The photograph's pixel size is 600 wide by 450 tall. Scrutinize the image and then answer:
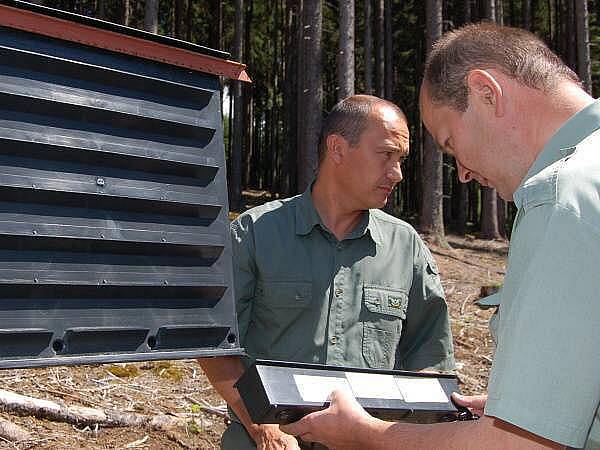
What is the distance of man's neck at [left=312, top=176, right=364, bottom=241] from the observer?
3.58 meters

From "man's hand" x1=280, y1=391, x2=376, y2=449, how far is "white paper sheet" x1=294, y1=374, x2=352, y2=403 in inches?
1.6

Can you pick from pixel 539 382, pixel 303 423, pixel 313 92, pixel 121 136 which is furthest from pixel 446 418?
pixel 313 92

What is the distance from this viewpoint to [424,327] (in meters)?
3.58

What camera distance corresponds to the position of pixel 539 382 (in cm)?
162

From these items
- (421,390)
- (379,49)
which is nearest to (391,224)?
(421,390)

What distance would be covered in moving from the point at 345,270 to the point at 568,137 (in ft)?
5.84

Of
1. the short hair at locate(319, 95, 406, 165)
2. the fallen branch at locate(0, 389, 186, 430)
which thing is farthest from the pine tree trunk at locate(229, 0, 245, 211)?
the short hair at locate(319, 95, 406, 165)

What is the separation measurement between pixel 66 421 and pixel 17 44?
3.63 m

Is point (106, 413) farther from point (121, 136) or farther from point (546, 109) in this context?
point (546, 109)

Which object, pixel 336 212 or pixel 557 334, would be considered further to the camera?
pixel 336 212

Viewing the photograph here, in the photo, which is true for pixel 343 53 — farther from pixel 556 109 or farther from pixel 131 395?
pixel 556 109

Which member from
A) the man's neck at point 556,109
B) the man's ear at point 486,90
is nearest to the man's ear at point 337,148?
the man's ear at point 486,90

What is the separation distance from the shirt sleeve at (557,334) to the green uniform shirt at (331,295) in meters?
1.74

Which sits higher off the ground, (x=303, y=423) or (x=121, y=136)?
(x=121, y=136)
